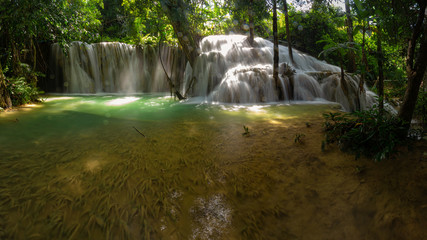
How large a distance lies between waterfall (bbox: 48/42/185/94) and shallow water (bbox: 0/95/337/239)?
10934 mm

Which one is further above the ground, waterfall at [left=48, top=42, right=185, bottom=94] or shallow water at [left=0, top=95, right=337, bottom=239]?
waterfall at [left=48, top=42, right=185, bottom=94]

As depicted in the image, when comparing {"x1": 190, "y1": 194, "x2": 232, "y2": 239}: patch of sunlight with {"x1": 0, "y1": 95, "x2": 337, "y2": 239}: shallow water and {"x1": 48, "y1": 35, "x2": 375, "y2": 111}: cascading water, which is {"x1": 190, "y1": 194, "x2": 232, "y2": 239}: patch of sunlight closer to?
{"x1": 0, "y1": 95, "x2": 337, "y2": 239}: shallow water

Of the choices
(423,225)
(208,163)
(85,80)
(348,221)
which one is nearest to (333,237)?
(348,221)

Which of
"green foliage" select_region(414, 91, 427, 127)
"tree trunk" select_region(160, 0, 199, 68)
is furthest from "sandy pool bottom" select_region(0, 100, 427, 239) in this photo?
"tree trunk" select_region(160, 0, 199, 68)

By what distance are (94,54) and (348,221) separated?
51.6ft

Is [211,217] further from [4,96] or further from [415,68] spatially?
[4,96]

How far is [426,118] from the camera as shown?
14.8ft

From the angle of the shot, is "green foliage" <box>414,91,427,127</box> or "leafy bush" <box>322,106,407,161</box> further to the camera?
"green foliage" <box>414,91,427,127</box>

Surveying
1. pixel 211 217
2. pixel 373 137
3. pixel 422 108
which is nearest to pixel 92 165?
pixel 211 217

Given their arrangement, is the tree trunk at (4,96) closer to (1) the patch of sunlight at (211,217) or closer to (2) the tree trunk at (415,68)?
(1) the patch of sunlight at (211,217)

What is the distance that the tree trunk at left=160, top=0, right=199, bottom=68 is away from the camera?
27.7 feet

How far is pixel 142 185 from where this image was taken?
2.19m

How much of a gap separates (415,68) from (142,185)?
310 cm

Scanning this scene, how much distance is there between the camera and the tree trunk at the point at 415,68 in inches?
84.0
